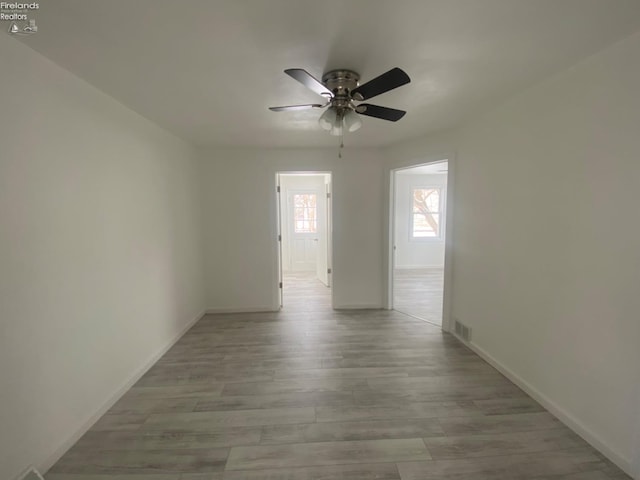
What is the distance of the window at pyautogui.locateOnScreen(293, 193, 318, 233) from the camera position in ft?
21.3

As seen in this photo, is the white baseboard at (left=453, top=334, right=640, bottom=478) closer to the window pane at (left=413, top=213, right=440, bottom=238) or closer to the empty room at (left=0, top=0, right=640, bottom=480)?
the empty room at (left=0, top=0, right=640, bottom=480)

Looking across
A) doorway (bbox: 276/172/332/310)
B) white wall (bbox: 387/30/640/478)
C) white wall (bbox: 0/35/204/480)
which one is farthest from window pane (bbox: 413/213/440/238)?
white wall (bbox: 0/35/204/480)

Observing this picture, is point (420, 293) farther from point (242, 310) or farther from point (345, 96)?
point (345, 96)

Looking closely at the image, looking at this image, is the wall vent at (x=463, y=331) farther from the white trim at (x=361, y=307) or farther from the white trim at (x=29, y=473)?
the white trim at (x=29, y=473)

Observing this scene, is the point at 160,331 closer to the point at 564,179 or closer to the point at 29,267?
the point at 29,267

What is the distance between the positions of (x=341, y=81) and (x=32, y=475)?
282cm

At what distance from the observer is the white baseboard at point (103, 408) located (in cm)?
158

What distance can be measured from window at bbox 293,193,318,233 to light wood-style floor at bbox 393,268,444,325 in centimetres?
239

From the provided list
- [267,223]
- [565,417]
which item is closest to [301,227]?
[267,223]

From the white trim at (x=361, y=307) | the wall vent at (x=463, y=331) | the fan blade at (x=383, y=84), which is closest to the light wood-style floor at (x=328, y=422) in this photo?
the wall vent at (x=463, y=331)

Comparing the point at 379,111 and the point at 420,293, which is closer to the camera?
the point at 379,111

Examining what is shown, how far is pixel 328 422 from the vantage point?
73.8 inches

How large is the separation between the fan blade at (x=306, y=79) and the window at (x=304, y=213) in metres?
4.81

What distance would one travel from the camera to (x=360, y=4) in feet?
3.88
